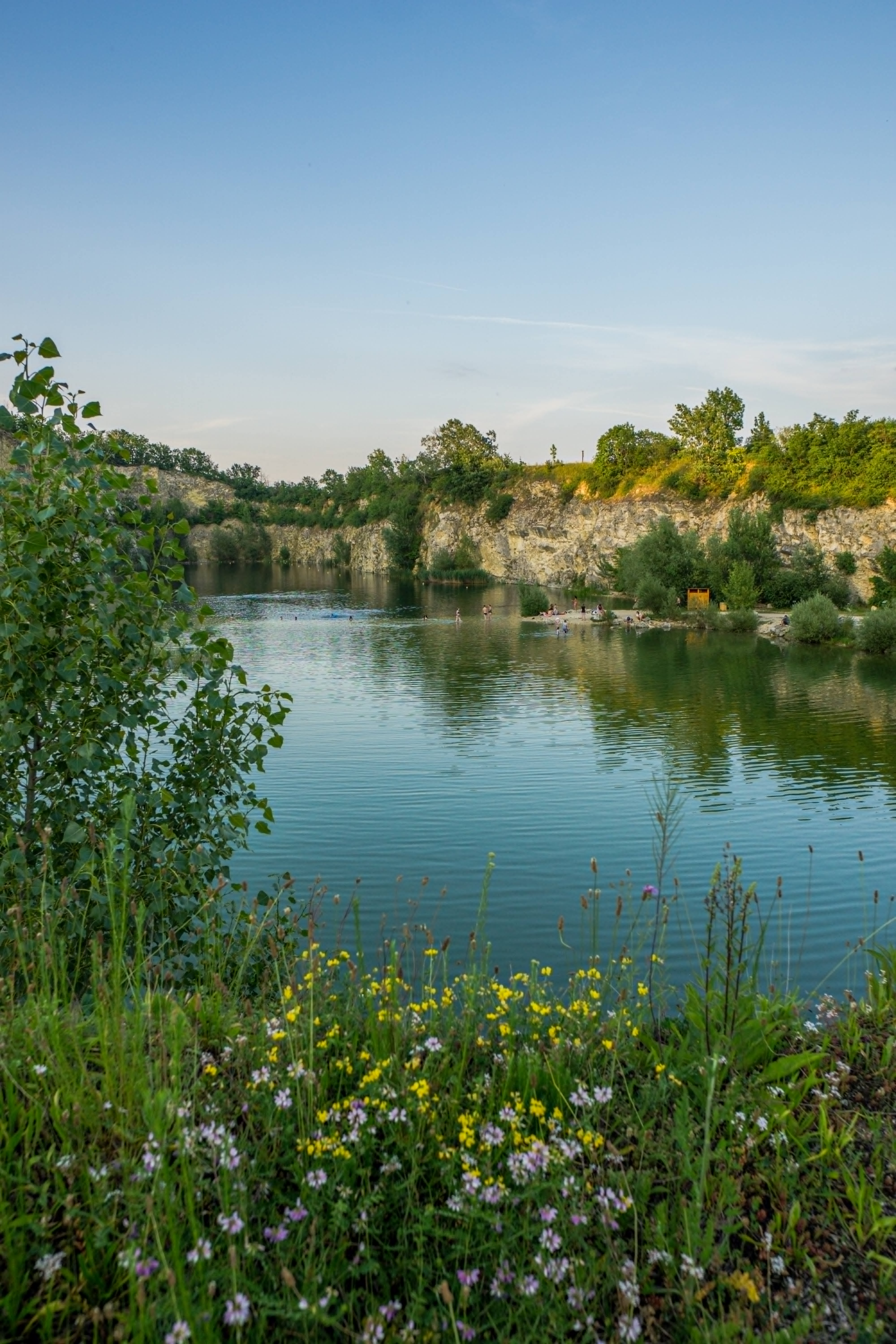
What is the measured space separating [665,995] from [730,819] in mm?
8921

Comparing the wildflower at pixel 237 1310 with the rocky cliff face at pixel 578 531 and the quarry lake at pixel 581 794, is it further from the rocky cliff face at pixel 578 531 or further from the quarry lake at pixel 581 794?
the rocky cliff face at pixel 578 531

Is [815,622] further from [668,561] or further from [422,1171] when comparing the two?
[422,1171]

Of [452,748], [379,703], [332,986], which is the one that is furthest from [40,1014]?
[379,703]

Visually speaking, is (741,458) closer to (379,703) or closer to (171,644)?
(379,703)

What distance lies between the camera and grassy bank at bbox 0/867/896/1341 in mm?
2773

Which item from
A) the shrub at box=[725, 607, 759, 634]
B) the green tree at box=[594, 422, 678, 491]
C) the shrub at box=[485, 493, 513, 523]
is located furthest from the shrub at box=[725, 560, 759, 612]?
the shrub at box=[485, 493, 513, 523]

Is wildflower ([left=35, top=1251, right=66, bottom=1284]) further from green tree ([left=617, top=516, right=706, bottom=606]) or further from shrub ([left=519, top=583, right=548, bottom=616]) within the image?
shrub ([left=519, top=583, right=548, bottom=616])

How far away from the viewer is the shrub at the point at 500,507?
10281 centimetres

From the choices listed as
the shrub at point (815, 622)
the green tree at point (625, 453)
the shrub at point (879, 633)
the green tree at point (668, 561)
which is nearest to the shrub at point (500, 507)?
the green tree at point (625, 453)

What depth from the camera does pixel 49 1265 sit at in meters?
2.67

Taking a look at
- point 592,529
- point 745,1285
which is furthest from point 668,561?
point 745,1285

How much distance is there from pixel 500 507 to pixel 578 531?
13.3 m

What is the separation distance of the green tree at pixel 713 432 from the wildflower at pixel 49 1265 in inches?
3189

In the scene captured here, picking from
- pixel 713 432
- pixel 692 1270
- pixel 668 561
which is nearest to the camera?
pixel 692 1270
